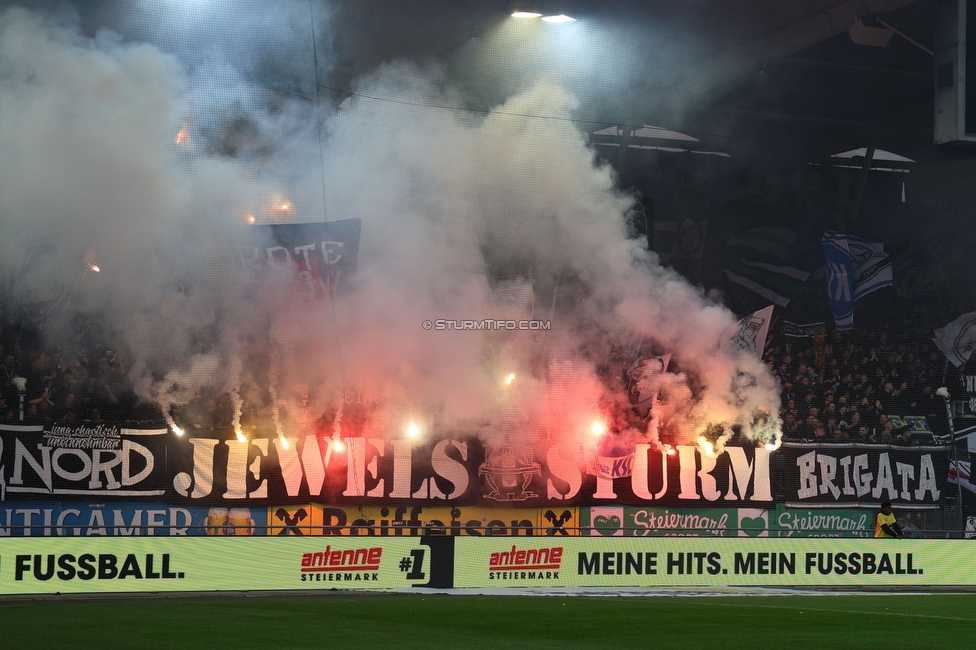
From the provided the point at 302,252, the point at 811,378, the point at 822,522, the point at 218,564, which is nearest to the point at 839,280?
the point at 811,378

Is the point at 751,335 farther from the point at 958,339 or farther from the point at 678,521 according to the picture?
the point at 958,339

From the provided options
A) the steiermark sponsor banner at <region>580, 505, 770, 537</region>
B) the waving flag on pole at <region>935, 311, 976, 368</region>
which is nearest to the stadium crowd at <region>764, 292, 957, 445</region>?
the waving flag on pole at <region>935, 311, 976, 368</region>

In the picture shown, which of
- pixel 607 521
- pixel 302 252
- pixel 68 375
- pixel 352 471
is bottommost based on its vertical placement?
pixel 607 521

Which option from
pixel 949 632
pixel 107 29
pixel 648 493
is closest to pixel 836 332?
pixel 648 493

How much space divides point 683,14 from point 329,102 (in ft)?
16.1

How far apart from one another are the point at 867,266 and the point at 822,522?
5566mm

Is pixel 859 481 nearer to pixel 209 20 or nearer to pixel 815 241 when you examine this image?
pixel 815 241

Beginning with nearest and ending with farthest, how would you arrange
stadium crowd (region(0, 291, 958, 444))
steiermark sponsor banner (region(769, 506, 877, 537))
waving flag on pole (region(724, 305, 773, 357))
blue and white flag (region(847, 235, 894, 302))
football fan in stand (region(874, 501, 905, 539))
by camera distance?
stadium crowd (region(0, 291, 958, 444)) → football fan in stand (region(874, 501, 905, 539)) → steiermark sponsor banner (region(769, 506, 877, 537)) → waving flag on pole (region(724, 305, 773, 357)) → blue and white flag (region(847, 235, 894, 302))

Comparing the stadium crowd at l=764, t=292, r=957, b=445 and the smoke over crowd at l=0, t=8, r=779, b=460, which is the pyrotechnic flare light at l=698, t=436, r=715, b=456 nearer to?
the smoke over crowd at l=0, t=8, r=779, b=460

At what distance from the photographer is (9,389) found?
588 inches

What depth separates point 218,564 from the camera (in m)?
12.3

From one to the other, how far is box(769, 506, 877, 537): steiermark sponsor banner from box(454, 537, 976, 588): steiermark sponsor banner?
10.3 ft

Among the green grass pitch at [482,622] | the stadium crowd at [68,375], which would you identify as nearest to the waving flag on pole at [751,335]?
the green grass pitch at [482,622]

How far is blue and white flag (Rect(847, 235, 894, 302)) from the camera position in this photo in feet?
70.3
